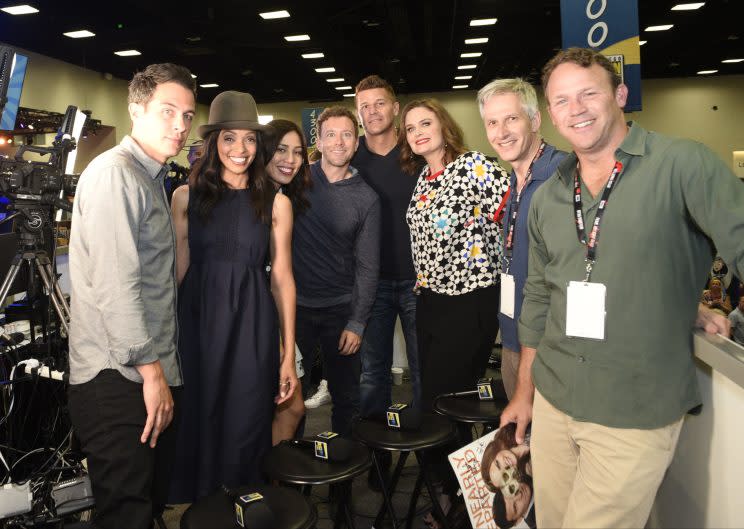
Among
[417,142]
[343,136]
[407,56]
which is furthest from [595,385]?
[407,56]

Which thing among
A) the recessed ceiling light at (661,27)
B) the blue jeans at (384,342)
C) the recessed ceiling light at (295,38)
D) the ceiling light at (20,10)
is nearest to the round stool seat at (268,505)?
the blue jeans at (384,342)

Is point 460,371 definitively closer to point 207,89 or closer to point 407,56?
point 407,56

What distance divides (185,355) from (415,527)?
48.9 inches

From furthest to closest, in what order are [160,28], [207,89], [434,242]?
[207,89]
[160,28]
[434,242]

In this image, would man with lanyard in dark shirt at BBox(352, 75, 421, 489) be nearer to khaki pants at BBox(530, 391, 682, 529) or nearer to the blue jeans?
the blue jeans

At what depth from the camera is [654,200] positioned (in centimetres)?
131

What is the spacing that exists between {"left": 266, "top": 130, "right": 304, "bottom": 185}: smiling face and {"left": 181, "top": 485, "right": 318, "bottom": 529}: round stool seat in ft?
4.41

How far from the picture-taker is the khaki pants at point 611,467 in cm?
134

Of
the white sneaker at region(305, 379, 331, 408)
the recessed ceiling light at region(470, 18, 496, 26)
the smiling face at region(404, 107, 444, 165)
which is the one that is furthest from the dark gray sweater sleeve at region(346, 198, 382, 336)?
the recessed ceiling light at region(470, 18, 496, 26)

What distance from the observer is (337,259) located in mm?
2674

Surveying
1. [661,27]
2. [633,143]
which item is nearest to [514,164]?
[633,143]

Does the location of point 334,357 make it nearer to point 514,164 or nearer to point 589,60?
point 514,164

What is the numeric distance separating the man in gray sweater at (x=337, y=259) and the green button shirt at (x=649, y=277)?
4.34 feet

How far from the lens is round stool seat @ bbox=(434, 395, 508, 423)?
2014 millimetres
